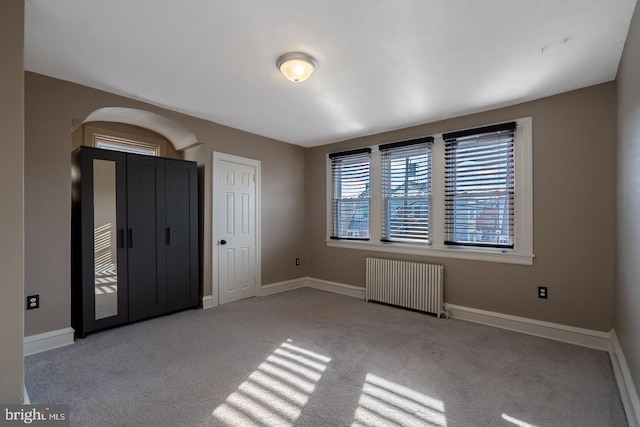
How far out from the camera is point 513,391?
214 cm

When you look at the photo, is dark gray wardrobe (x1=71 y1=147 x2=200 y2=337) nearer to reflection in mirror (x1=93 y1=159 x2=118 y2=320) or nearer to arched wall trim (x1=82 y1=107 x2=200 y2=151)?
reflection in mirror (x1=93 y1=159 x2=118 y2=320)

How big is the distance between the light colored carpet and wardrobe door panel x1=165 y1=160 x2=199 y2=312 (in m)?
0.46

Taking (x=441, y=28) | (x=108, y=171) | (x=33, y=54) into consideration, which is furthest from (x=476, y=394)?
(x=33, y=54)

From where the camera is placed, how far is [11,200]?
1686 mm

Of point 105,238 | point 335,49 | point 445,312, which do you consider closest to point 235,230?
point 105,238

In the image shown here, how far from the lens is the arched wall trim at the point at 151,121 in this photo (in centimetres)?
342

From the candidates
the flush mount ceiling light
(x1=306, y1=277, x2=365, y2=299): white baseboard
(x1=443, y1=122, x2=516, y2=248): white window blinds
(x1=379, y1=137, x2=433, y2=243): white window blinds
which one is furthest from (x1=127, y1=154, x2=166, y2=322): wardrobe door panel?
(x1=443, y1=122, x2=516, y2=248): white window blinds

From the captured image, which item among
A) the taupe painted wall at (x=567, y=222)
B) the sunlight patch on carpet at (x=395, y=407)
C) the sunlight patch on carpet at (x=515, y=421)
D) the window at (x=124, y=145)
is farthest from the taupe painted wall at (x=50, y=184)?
the sunlight patch on carpet at (x=515, y=421)

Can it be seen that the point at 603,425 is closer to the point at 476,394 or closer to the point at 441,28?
the point at 476,394

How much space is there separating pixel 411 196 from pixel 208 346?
10.1ft

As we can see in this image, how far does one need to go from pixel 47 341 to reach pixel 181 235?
5.17ft

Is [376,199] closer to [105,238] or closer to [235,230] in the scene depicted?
[235,230]

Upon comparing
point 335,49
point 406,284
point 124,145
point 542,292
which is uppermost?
Answer: point 335,49

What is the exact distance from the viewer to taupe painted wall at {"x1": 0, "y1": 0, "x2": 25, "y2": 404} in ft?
5.44
